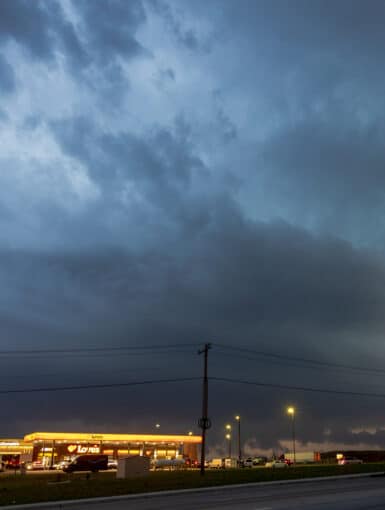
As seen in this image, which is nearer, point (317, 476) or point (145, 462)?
point (317, 476)

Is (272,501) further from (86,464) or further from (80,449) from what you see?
(80,449)

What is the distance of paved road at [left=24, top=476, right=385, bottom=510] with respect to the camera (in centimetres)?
2147

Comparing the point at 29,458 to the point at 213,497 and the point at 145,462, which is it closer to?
the point at 145,462

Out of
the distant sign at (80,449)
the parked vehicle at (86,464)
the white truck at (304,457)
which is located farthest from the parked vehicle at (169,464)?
the white truck at (304,457)

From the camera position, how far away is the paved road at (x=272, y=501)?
21469mm

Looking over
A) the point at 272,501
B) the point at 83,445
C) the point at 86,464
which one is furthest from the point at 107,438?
the point at 272,501

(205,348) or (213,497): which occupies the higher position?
(205,348)

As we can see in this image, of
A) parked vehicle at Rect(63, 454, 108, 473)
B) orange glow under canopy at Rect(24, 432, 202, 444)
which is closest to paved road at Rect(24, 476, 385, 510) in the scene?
parked vehicle at Rect(63, 454, 108, 473)

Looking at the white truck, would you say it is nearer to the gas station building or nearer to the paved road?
the gas station building

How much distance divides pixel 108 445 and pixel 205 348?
72.5 metres

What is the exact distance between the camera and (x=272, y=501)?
24141 mm

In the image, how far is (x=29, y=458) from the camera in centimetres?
10744

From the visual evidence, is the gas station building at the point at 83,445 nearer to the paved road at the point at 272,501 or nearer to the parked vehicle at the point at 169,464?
the parked vehicle at the point at 169,464

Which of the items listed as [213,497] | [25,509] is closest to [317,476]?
[213,497]
